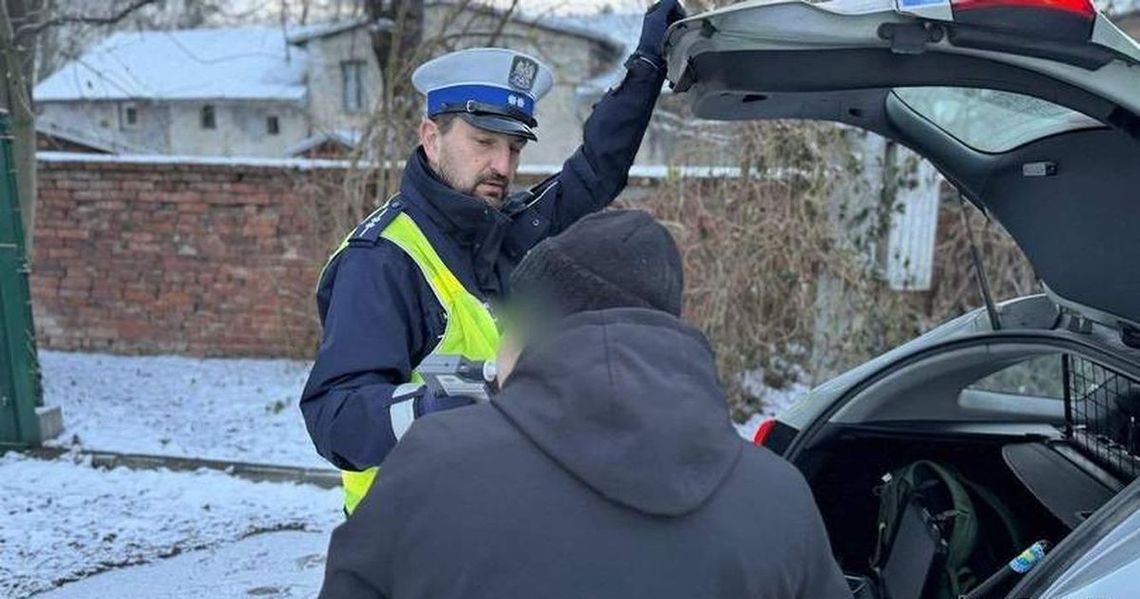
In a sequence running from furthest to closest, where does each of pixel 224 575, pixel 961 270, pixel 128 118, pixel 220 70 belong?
pixel 128 118
pixel 220 70
pixel 961 270
pixel 224 575

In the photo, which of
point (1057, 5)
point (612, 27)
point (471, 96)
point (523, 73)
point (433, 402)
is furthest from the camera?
point (612, 27)

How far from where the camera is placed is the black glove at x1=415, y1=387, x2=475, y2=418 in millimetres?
1695

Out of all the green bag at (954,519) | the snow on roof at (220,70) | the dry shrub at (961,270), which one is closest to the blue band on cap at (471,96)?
the green bag at (954,519)

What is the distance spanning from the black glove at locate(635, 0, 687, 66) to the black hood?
4.48 ft

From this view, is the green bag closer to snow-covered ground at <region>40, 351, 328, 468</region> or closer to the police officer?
the police officer

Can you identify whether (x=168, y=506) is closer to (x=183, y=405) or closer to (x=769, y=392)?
(x=183, y=405)

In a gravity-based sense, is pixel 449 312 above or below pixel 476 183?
below

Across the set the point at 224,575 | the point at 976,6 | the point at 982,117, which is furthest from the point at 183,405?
the point at 976,6

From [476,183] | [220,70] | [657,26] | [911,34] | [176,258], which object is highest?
[220,70]

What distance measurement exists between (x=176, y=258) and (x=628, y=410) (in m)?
7.47

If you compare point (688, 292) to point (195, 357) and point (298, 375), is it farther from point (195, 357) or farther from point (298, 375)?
point (195, 357)

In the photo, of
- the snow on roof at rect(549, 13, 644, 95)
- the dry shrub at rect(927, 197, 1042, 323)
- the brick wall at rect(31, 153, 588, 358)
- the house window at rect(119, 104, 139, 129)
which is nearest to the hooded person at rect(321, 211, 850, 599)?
the snow on roof at rect(549, 13, 644, 95)

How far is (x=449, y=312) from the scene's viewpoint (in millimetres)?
2020

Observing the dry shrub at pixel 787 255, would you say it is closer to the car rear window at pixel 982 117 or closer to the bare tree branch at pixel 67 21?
the car rear window at pixel 982 117
